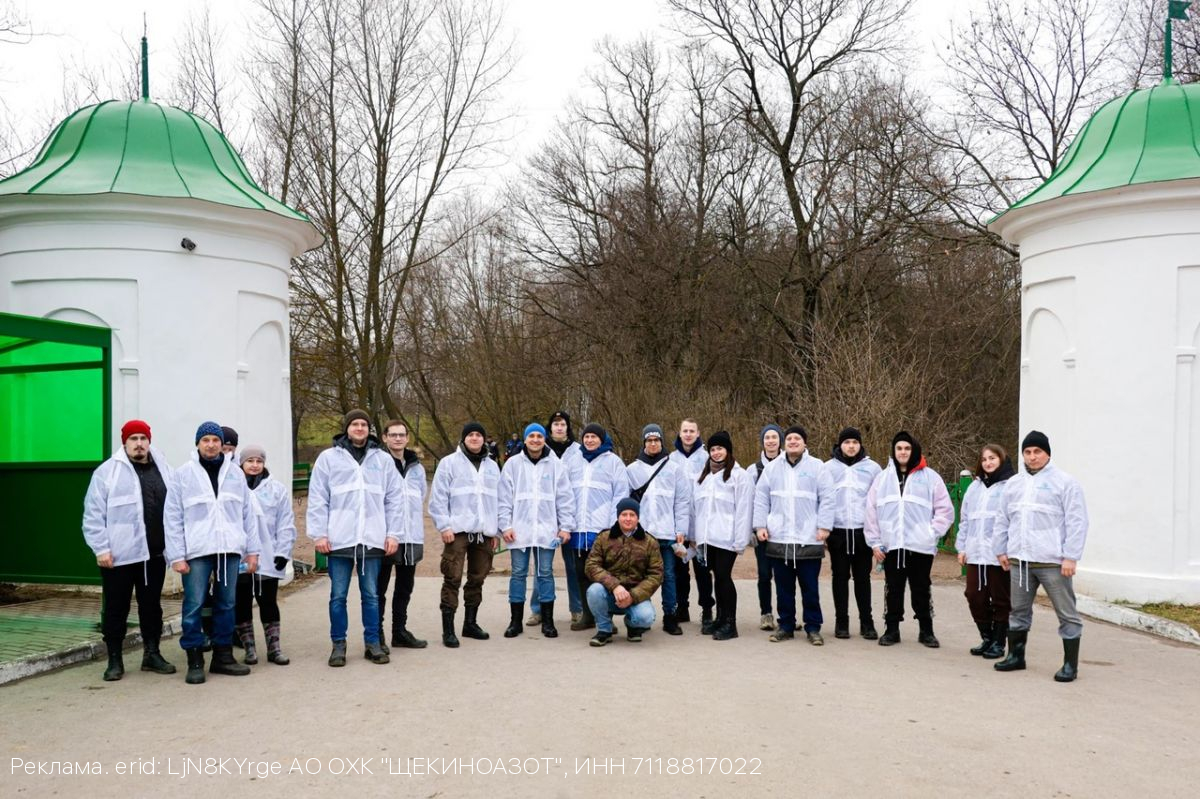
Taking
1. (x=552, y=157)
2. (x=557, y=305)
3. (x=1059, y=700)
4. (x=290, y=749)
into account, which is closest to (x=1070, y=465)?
(x=1059, y=700)

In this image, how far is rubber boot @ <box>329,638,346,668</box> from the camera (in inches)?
309

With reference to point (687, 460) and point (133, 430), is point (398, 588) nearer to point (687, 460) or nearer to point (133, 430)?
point (133, 430)

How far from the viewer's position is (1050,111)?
22.9 m

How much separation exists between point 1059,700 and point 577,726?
338 centimetres

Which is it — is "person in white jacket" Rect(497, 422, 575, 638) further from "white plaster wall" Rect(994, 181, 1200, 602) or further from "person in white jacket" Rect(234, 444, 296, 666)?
"white plaster wall" Rect(994, 181, 1200, 602)

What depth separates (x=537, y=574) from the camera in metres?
9.18

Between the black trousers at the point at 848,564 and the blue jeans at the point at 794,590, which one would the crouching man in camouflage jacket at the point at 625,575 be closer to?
the blue jeans at the point at 794,590

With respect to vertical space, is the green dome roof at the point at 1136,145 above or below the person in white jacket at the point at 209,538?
above

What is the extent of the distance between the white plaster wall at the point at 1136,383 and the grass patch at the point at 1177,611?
0.50ft

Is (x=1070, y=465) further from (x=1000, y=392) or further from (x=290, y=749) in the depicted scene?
(x=1000, y=392)

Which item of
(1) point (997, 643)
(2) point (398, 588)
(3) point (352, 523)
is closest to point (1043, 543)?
(1) point (997, 643)

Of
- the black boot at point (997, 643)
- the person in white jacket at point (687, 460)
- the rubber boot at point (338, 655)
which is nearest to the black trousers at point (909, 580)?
the black boot at point (997, 643)

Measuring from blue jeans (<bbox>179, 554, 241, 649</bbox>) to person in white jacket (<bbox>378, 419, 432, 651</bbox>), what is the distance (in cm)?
118

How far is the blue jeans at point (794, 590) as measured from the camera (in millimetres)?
8812
